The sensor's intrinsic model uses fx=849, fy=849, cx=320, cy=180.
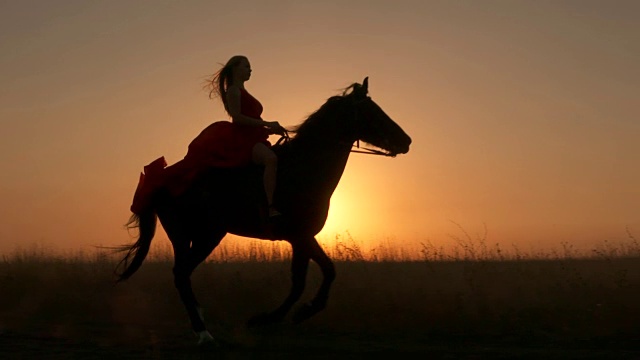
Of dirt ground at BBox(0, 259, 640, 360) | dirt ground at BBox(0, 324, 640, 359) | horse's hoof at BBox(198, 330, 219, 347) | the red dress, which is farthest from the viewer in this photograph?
the red dress

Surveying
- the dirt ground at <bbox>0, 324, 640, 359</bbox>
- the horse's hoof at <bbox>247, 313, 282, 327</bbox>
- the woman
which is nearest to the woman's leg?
the woman

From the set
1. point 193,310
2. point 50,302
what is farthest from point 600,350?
point 50,302

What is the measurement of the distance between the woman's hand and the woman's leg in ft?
0.98

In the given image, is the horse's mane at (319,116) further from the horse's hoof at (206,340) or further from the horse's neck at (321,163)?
the horse's hoof at (206,340)

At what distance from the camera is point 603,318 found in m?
9.79

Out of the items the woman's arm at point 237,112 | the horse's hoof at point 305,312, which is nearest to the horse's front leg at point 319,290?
the horse's hoof at point 305,312

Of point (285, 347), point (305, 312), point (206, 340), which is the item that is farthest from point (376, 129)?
point (206, 340)

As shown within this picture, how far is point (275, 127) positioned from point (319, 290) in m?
2.01

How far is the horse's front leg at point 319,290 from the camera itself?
9969mm

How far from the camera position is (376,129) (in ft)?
33.1

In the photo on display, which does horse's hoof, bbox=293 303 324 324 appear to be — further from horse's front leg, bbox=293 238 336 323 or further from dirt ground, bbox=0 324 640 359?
dirt ground, bbox=0 324 640 359

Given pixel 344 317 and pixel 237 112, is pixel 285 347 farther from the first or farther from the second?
pixel 237 112

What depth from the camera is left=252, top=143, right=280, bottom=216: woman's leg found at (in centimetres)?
985

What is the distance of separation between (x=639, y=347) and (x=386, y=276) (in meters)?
5.55
